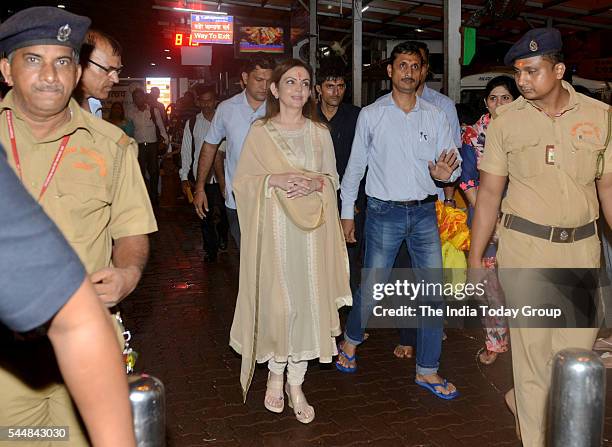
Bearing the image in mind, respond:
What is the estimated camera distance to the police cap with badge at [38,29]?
91.9 inches

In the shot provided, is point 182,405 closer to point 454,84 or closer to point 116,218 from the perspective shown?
point 116,218

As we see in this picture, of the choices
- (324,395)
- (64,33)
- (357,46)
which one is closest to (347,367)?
(324,395)

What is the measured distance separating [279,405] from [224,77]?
23.9 meters

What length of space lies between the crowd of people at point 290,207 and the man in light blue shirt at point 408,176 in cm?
1

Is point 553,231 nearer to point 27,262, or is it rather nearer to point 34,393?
point 34,393

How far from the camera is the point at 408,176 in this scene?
17.0ft

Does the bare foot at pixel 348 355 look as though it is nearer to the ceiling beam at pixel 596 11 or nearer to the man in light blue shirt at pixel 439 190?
the man in light blue shirt at pixel 439 190

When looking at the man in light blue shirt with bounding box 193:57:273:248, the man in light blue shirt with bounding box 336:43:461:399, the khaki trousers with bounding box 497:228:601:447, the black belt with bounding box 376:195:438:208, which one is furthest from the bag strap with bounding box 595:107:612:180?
the man in light blue shirt with bounding box 193:57:273:248

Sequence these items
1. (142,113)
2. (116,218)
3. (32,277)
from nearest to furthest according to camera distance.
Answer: (32,277)
(116,218)
(142,113)

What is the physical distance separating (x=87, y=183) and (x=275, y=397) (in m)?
2.73

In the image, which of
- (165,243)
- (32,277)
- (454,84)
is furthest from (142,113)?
(32,277)

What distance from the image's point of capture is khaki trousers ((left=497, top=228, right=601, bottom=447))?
384 cm

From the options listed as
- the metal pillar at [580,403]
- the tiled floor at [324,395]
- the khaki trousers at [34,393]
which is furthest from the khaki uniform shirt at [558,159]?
the khaki trousers at [34,393]

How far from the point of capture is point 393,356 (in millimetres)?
5926
